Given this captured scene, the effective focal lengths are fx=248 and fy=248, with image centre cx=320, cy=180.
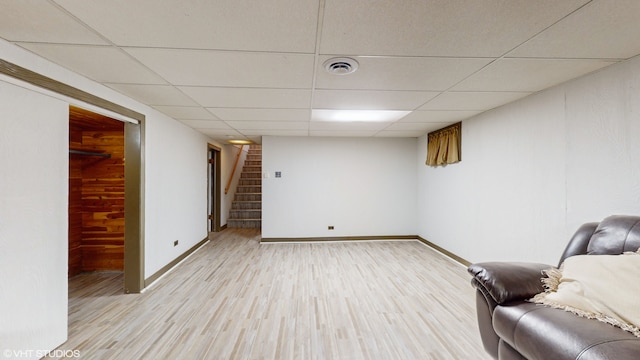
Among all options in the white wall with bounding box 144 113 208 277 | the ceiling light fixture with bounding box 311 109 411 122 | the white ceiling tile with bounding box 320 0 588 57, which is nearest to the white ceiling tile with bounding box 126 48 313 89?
the white ceiling tile with bounding box 320 0 588 57

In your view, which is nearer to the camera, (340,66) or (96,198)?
(340,66)

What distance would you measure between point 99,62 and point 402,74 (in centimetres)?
232

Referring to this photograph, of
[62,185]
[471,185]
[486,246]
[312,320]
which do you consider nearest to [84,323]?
[62,185]

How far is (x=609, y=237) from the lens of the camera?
161 cm

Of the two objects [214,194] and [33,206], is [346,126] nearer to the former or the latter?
[33,206]

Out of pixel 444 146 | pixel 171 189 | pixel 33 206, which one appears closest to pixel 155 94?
pixel 33 206

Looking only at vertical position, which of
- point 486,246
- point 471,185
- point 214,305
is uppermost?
point 471,185

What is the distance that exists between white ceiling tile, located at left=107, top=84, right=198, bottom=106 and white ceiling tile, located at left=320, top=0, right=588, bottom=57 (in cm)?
169

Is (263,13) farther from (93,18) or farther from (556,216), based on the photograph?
(556,216)

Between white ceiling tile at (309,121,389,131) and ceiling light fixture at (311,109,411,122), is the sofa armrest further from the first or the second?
white ceiling tile at (309,121,389,131)

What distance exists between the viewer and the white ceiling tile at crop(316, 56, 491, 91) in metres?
1.81

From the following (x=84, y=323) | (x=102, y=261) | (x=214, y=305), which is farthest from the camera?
(x=102, y=261)

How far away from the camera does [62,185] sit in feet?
6.41

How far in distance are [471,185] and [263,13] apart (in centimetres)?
352
